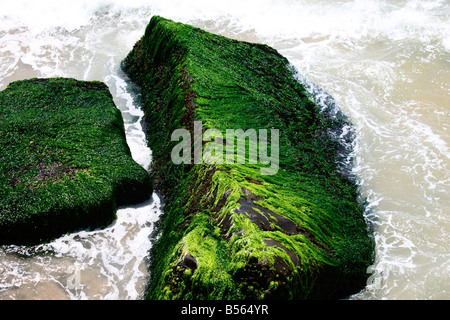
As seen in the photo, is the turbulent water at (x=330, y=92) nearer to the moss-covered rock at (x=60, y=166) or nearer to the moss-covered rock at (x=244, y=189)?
the moss-covered rock at (x=60, y=166)

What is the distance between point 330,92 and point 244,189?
4.15 m

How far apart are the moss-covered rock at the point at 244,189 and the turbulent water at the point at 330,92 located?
34 cm

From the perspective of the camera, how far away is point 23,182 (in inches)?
190

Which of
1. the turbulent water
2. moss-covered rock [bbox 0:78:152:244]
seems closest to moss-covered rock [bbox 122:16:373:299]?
the turbulent water

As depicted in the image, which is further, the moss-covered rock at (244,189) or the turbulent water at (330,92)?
the turbulent water at (330,92)

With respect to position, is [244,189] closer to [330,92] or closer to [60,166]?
[60,166]

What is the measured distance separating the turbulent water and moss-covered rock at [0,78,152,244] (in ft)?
0.73

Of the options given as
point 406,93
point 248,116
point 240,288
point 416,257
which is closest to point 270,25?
point 406,93

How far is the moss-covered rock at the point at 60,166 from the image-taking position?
180 inches

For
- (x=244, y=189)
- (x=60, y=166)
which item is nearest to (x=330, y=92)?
Answer: (x=244, y=189)

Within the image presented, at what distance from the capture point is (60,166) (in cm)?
505

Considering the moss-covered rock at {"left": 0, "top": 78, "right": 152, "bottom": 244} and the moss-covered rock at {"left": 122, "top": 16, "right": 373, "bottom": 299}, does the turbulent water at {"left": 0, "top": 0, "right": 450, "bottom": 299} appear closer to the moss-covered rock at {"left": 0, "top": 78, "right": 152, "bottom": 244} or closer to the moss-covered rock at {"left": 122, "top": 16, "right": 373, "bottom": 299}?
the moss-covered rock at {"left": 0, "top": 78, "right": 152, "bottom": 244}

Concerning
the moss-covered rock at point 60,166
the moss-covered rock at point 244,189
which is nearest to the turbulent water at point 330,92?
the moss-covered rock at point 60,166

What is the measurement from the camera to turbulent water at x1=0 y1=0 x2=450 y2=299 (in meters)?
4.30
